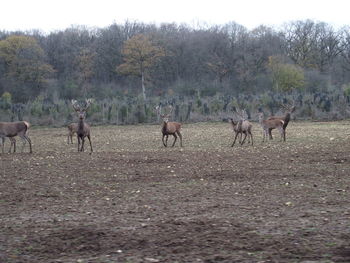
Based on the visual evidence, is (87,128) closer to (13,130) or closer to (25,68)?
(13,130)

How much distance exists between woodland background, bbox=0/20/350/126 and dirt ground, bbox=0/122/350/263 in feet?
114

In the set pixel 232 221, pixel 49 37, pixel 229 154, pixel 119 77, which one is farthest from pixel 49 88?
pixel 232 221

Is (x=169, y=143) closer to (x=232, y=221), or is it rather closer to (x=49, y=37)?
(x=232, y=221)

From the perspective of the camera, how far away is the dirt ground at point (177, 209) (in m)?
6.14

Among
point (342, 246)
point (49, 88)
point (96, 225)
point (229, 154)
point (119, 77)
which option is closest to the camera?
point (342, 246)

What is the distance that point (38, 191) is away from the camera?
10.3 m

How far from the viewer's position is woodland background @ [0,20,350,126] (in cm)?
5266

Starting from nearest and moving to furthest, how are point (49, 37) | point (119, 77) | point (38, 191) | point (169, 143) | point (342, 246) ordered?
point (342, 246), point (38, 191), point (169, 143), point (119, 77), point (49, 37)

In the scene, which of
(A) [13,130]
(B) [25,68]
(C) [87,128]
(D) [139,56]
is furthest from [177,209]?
(D) [139,56]

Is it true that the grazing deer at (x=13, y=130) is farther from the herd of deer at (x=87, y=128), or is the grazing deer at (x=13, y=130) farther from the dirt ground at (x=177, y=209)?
the dirt ground at (x=177, y=209)

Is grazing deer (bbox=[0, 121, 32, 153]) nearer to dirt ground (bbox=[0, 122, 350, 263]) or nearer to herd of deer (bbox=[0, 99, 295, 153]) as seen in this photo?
herd of deer (bbox=[0, 99, 295, 153])

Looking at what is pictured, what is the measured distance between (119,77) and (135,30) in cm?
910

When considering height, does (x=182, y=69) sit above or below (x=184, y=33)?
below

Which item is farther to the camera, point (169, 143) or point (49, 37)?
point (49, 37)
